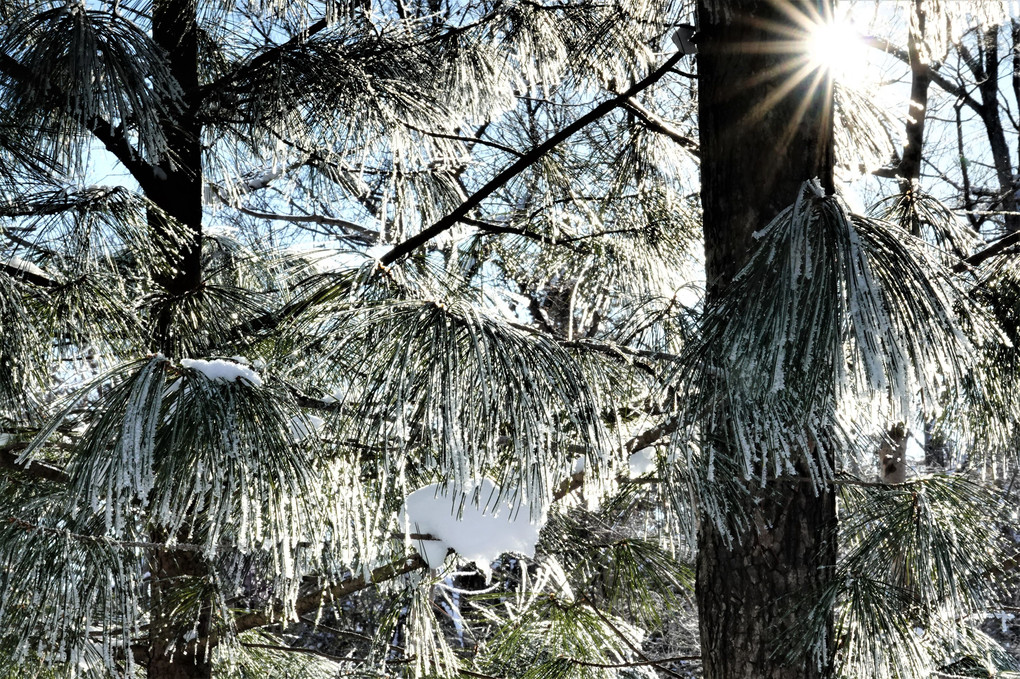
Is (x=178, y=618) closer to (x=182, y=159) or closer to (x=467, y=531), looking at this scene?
(x=467, y=531)

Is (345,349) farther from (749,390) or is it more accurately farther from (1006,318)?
(1006,318)

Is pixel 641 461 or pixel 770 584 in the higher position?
pixel 641 461

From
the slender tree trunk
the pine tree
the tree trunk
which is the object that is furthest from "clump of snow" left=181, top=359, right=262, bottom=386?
the tree trunk

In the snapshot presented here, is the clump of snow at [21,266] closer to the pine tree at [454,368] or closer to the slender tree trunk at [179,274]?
the pine tree at [454,368]

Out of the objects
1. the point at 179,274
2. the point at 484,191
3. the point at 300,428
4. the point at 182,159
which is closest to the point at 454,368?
the point at 300,428

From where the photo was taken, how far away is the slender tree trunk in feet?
5.37

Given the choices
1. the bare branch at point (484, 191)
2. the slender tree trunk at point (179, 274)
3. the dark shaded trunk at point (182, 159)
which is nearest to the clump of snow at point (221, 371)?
the bare branch at point (484, 191)

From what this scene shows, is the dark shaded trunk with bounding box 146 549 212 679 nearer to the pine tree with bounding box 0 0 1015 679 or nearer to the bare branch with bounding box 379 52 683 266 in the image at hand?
the pine tree with bounding box 0 0 1015 679

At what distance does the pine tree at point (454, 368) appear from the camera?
1031 mm

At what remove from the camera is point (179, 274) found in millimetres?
1660

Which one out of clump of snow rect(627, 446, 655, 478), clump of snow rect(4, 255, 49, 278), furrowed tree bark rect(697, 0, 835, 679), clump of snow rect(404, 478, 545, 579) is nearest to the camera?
furrowed tree bark rect(697, 0, 835, 679)

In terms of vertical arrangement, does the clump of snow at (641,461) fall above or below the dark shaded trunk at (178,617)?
above

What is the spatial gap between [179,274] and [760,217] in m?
1.15

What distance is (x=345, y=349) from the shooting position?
1.17 m
